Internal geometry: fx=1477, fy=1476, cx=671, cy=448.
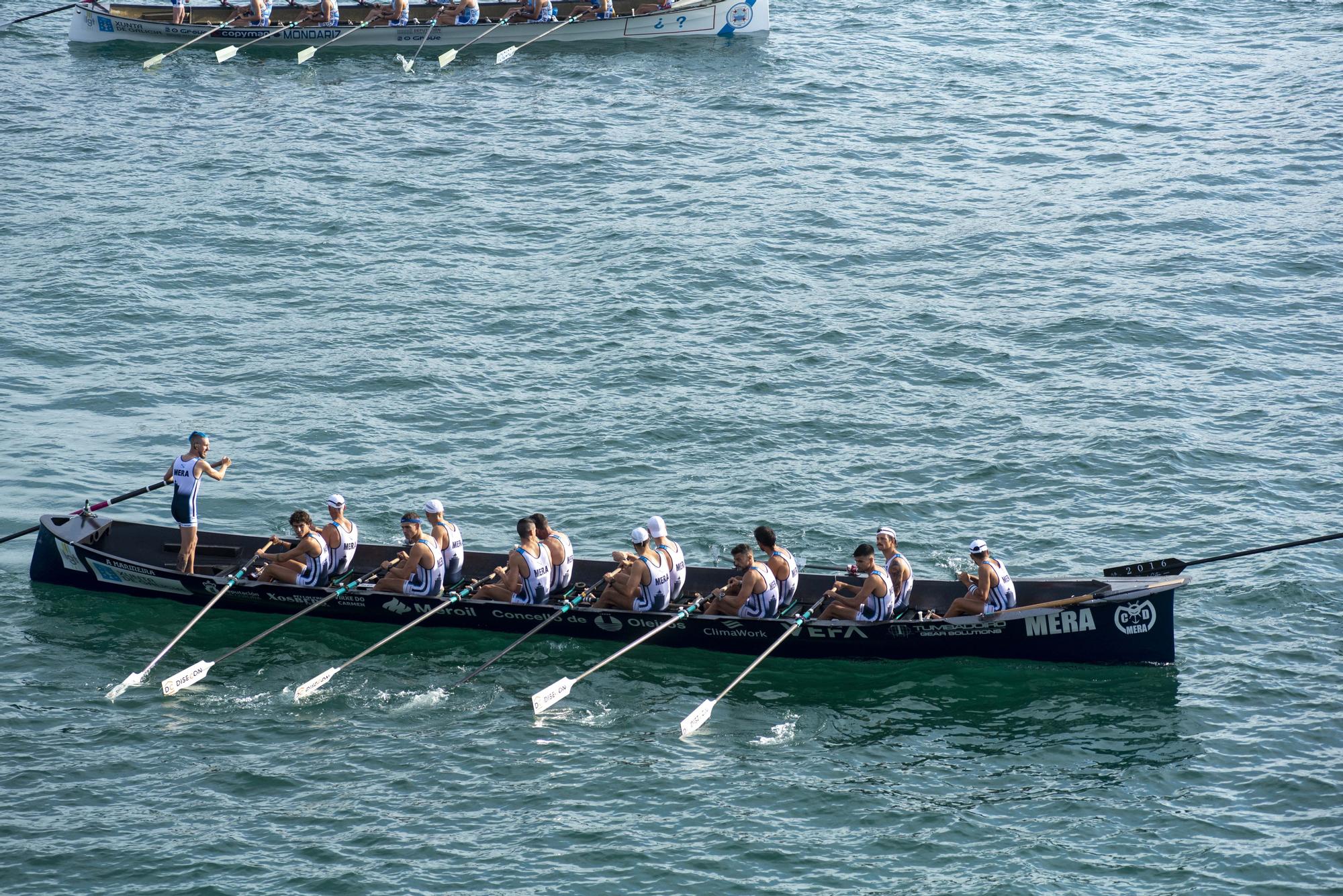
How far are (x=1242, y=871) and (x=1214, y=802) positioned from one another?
126cm

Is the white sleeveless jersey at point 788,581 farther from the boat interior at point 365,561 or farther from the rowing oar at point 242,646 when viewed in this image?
the rowing oar at point 242,646

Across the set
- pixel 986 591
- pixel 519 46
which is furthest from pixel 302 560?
pixel 519 46

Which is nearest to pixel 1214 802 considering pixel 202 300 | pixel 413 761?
pixel 413 761

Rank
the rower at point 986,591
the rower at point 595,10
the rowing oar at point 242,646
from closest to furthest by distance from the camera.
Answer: the rowing oar at point 242,646
the rower at point 986,591
the rower at point 595,10

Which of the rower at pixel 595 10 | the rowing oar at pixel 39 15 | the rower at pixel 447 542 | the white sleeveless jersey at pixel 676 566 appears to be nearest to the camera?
the white sleeveless jersey at pixel 676 566

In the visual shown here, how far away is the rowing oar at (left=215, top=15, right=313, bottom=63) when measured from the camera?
141 feet

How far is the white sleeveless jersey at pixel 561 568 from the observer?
2125 centimetres

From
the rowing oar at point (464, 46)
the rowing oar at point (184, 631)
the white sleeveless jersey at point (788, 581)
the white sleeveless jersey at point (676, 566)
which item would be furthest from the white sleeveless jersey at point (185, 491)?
the rowing oar at point (464, 46)

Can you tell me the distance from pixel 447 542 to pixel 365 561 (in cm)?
186

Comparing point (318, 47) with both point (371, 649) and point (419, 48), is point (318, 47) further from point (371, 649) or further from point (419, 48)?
point (371, 649)

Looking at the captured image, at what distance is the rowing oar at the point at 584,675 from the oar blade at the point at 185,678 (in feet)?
14.7

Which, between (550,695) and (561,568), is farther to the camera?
(561,568)

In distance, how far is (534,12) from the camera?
44.3 m

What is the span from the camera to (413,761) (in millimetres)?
18109
